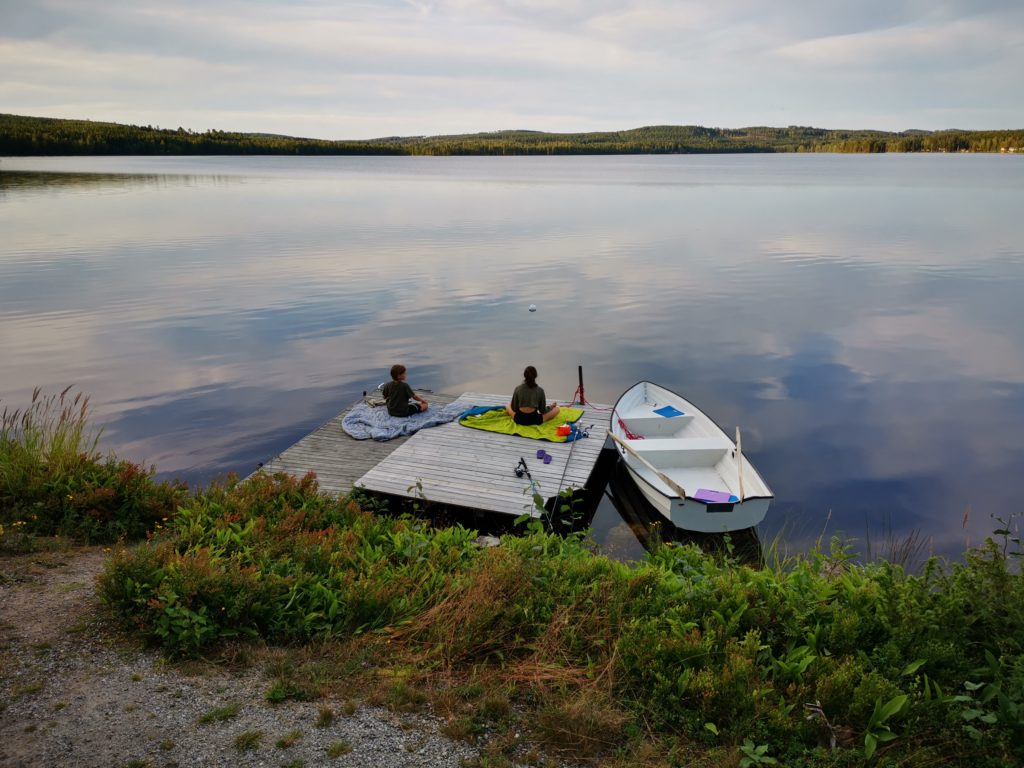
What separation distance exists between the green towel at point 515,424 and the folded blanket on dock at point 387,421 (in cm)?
57

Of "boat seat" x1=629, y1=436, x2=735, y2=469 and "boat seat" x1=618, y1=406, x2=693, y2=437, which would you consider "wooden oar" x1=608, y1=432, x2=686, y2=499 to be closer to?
"boat seat" x1=629, y1=436, x2=735, y2=469

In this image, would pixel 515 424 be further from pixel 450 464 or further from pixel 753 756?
pixel 753 756

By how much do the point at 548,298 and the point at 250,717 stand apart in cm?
2143

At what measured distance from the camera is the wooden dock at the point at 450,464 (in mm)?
9602

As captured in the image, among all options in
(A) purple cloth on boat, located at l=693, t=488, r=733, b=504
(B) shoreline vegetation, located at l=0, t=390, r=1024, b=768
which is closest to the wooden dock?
(A) purple cloth on boat, located at l=693, t=488, r=733, b=504

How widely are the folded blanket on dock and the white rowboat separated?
3.16 m

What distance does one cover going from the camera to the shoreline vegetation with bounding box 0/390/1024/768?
4.45 m

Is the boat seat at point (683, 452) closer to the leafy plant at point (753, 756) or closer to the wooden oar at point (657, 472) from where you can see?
the wooden oar at point (657, 472)

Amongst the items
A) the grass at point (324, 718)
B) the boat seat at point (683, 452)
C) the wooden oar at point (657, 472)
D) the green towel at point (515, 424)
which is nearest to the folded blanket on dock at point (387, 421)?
the green towel at point (515, 424)

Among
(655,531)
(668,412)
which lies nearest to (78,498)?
(655,531)

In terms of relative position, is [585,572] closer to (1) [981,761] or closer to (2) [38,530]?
(1) [981,761]

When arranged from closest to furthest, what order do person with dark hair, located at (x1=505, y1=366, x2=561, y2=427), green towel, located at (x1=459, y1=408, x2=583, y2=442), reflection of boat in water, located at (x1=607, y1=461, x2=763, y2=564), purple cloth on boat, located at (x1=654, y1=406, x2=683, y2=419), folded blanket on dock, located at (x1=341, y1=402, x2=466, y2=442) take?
reflection of boat in water, located at (x1=607, y1=461, x2=763, y2=564), green towel, located at (x1=459, y1=408, x2=583, y2=442), person with dark hair, located at (x1=505, y1=366, x2=561, y2=427), folded blanket on dock, located at (x1=341, y1=402, x2=466, y2=442), purple cloth on boat, located at (x1=654, y1=406, x2=683, y2=419)

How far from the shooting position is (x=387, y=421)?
1238cm

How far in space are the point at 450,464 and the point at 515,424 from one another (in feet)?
5.67
